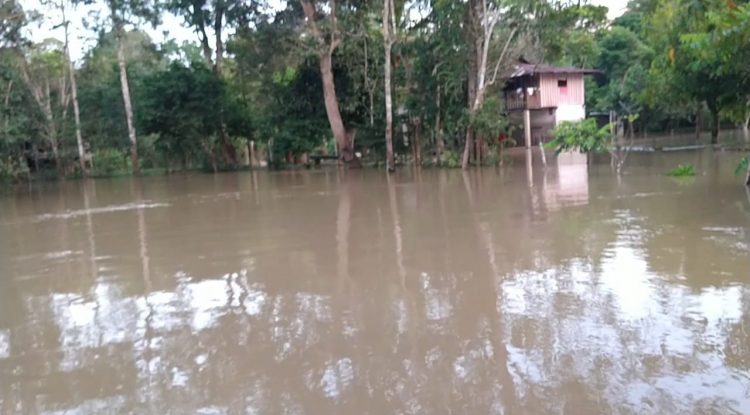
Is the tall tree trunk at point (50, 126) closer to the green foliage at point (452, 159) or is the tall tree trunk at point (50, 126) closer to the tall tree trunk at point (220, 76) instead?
the tall tree trunk at point (220, 76)

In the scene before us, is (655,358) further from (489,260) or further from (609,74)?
(609,74)

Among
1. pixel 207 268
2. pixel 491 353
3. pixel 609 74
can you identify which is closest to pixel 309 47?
pixel 207 268

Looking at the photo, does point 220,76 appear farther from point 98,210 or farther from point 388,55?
point 98,210

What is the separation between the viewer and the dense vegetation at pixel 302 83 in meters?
22.5

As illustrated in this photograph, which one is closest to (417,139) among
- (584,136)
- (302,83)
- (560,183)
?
(302,83)

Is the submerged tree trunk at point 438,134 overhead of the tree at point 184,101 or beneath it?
beneath

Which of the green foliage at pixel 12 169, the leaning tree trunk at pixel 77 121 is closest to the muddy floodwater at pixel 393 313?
the green foliage at pixel 12 169

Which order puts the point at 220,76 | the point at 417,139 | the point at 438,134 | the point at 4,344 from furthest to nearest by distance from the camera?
the point at 220,76 → the point at 417,139 → the point at 438,134 → the point at 4,344

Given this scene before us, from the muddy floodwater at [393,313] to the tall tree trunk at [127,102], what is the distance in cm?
1883

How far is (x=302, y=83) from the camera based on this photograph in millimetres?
29391

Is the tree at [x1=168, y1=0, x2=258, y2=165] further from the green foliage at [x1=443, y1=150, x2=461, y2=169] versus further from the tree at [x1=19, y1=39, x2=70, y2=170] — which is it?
the green foliage at [x1=443, y1=150, x2=461, y2=169]

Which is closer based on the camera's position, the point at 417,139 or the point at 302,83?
the point at 417,139

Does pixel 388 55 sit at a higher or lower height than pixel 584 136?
higher

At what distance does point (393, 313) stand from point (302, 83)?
81.6 ft
